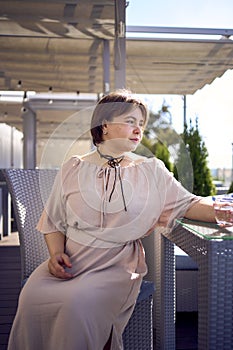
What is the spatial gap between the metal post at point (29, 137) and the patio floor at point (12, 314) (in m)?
5.37

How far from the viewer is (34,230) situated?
194 centimetres

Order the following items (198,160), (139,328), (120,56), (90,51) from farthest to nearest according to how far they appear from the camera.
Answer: (90,51) → (198,160) → (120,56) → (139,328)

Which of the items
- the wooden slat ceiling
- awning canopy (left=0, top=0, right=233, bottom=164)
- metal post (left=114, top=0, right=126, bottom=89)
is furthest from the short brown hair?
metal post (left=114, top=0, right=126, bottom=89)

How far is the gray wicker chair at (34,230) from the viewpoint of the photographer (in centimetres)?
160

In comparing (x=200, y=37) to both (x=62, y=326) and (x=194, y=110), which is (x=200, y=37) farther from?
(x=62, y=326)

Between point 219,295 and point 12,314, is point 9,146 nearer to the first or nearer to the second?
point 12,314

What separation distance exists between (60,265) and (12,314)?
1366mm

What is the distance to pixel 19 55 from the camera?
20.6 ft

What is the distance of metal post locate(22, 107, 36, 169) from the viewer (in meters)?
9.46

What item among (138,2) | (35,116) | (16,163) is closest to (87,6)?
(138,2)

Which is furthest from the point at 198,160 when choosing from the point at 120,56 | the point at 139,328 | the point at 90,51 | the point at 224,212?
the point at 224,212

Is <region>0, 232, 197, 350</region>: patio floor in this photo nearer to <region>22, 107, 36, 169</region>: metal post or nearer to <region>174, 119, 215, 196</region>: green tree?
<region>174, 119, 215, 196</region>: green tree

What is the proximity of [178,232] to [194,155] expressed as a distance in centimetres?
412

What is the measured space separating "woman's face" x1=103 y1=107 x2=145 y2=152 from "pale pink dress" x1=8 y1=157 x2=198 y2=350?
0.26 ft
